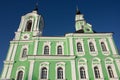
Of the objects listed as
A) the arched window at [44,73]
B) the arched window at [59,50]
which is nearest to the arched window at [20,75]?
the arched window at [44,73]

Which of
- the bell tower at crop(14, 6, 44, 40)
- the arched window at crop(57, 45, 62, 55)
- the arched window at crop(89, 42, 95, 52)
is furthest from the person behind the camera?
the bell tower at crop(14, 6, 44, 40)

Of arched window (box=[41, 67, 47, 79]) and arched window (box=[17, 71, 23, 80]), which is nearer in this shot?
arched window (box=[41, 67, 47, 79])

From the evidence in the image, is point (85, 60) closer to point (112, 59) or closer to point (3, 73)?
point (112, 59)

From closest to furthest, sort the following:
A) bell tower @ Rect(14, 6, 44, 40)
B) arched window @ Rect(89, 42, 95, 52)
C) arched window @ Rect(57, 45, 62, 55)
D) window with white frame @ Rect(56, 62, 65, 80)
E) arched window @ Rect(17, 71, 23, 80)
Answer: window with white frame @ Rect(56, 62, 65, 80), arched window @ Rect(17, 71, 23, 80), arched window @ Rect(89, 42, 95, 52), arched window @ Rect(57, 45, 62, 55), bell tower @ Rect(14, 6, 44, 40)

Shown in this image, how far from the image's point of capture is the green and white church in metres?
21.1

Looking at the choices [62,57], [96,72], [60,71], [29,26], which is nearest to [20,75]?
[60,71]

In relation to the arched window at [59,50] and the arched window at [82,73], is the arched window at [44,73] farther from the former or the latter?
the arched window at [82,73]

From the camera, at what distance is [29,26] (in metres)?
31.0

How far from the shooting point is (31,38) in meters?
26.9

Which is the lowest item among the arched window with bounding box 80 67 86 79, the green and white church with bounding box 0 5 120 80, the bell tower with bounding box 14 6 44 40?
the arched window with bounding box 80 67 86 79

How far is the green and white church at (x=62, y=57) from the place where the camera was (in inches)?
829

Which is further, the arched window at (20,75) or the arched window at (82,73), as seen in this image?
the arched window at (20,75)

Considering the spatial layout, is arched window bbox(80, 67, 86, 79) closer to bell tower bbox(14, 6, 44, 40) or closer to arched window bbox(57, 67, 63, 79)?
arched window bbox(57, 67, 63, 79)

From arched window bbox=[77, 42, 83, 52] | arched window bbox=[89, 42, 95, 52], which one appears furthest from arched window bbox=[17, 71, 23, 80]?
arched window bbox=[89, 42, 95, 52]
